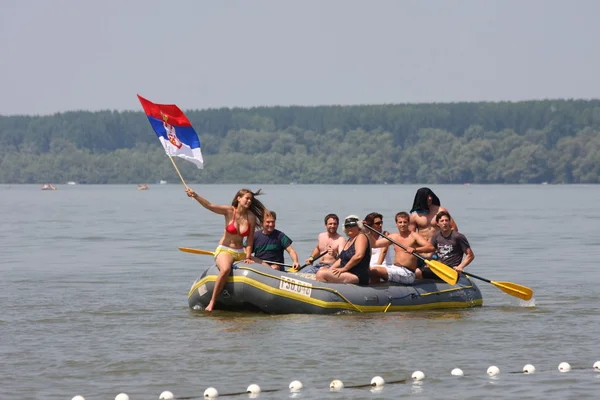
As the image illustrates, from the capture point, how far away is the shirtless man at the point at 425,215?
17.0m

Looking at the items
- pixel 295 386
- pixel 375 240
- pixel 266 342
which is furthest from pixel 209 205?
pixel 295 386

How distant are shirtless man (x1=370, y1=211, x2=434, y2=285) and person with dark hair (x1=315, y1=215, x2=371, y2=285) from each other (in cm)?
34

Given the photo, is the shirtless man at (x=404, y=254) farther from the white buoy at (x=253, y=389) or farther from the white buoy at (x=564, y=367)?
the white buoy at (x=253, y=389)

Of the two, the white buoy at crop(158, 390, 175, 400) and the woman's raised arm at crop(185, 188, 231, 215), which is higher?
the woman's raised arm at crop(185, 188, 231, 215)

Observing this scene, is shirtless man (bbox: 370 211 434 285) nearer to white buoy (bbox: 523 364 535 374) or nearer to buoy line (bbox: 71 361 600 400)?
buoy line (bbox: 71 361 600 400)

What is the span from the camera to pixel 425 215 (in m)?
17.1

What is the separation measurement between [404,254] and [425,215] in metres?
0.76

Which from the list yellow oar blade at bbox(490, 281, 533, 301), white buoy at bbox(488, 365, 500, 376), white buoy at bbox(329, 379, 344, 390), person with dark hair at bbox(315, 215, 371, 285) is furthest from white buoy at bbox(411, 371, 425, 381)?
yellow oar blade at bbox(490, 281, 533, 301)

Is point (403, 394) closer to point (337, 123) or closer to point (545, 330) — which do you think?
point (545, 330)

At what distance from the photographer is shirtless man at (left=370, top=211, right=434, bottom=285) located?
645 inches

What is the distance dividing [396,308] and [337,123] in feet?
595

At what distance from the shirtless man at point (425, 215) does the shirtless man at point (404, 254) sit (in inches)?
17.0

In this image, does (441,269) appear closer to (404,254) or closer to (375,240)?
(404,254)

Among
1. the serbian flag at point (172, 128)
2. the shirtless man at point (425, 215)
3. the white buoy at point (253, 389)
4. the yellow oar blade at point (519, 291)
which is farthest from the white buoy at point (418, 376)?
the serbian flag at point (172, 128)
